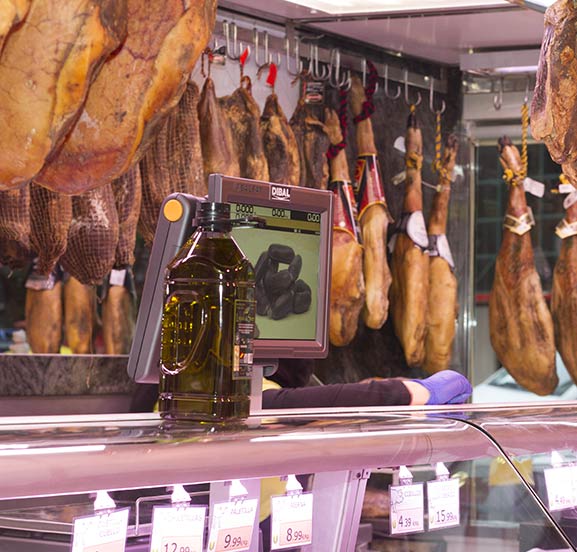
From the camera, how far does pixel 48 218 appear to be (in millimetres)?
3668

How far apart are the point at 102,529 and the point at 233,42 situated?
3972 millimetres

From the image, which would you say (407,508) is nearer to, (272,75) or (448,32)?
(272,75)

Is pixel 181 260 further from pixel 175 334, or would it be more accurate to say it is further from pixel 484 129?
pixel 484 129

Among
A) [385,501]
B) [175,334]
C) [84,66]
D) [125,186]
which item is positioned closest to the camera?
[175,334]

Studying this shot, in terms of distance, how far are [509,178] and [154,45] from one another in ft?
13.3

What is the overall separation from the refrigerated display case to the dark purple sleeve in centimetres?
49

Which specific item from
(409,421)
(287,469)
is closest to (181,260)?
(287,469)

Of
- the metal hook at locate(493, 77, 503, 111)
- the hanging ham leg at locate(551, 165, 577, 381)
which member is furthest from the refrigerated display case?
the metal hook at locate(493, 77, 503, 111)

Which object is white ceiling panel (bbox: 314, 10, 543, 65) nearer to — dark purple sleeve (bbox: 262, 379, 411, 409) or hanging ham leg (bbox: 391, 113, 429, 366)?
hanging ham leg (bbox: 391, 113, 429, 366)

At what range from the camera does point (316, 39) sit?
530 centimetres

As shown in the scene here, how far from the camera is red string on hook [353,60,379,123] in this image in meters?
5.43

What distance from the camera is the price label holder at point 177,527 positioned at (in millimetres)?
1397

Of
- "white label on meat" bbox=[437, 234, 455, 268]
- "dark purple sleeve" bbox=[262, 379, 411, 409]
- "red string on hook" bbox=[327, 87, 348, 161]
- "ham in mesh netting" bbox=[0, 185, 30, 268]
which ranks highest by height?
"red string on hook" bbox=[327, 87, 348, 161]

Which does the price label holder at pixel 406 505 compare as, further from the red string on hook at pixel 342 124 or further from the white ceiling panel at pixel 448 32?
the red string on hook at pixel 342 124
